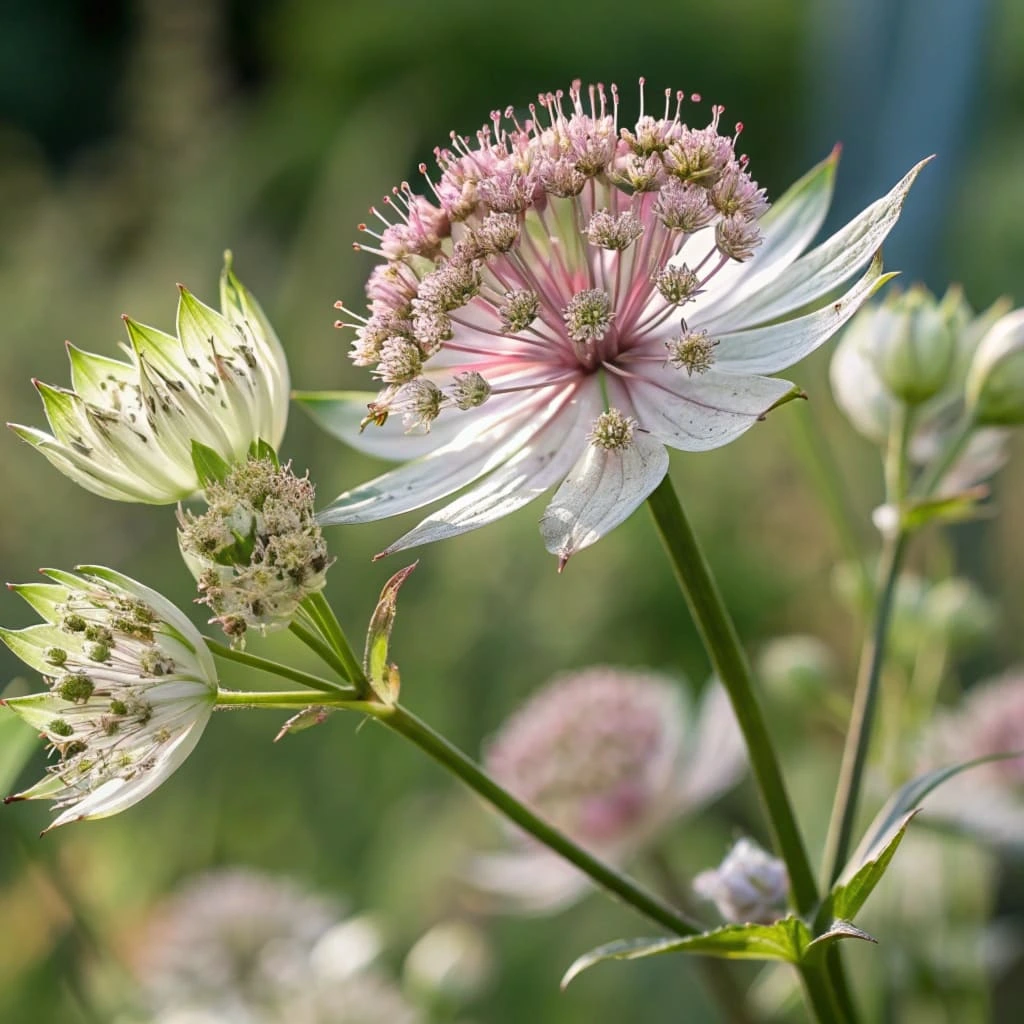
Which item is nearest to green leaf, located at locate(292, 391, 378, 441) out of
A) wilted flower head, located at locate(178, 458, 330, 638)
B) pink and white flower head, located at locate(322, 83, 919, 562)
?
pink and white flower head, located at locate(322, 83, 919, 562)

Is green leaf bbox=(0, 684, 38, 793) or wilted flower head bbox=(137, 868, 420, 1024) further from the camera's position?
wilted flower head bbox=(137, 868, 420, 1024)

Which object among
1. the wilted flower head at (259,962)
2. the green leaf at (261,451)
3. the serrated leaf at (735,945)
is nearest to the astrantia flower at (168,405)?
the green leaf at (261,451)

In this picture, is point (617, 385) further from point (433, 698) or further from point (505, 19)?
point (505, 19)

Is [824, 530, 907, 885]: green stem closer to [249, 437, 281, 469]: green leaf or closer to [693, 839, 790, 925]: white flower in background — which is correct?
[693, 839, 790, 925]: white flower in background

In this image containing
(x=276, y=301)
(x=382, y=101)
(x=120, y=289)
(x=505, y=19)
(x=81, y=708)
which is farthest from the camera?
(x=505, y=19)

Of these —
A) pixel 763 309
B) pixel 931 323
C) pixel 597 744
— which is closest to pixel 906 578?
pixel 597 744

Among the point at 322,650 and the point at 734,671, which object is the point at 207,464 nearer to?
the point at 322,650
